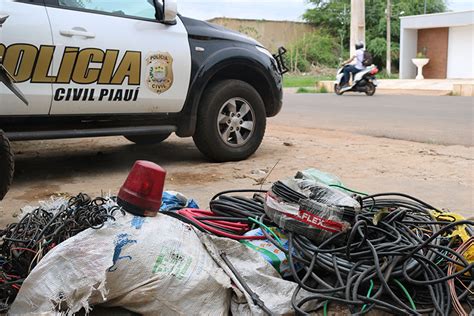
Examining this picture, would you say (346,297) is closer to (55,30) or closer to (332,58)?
(55,30)

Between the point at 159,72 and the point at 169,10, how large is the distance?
0.57m

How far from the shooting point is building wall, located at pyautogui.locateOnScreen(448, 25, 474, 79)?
29297mm

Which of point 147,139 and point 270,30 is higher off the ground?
point 270,30

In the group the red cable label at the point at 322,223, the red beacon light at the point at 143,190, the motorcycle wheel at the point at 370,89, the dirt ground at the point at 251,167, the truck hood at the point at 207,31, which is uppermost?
the truck hood at the point at 207,31

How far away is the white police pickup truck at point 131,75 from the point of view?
14.5ft

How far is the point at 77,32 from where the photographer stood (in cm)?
461

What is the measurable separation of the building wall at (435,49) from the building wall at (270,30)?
31.3ft

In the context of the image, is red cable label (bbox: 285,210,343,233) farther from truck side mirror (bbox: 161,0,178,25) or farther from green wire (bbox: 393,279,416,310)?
truck side mirror (bbox: 161,0,178,25)

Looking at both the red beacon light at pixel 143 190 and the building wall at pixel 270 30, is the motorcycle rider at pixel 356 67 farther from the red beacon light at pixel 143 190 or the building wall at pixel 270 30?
the building wall at pixel 270 30

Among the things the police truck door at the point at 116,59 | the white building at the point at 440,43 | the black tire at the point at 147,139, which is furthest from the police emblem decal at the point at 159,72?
the white building at the point at 440,43

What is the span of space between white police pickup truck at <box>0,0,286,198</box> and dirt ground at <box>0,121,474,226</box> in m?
0.45

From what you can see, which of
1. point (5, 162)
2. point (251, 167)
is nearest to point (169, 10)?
point (251, 167)

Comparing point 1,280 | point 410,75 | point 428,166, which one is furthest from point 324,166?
point 410,75

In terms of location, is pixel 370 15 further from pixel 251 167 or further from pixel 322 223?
pixel 322 223
